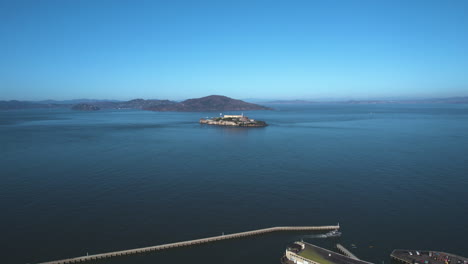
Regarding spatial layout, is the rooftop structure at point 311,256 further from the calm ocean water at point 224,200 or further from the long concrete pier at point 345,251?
the long concrete pier at point 345,251

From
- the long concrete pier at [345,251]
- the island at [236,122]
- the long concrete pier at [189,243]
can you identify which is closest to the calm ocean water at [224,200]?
the long concrete pier at [189,243]

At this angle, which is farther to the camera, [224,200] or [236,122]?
[236,122]

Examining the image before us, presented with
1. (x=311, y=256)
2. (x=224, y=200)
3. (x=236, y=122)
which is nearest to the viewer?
(x=311, y=256)

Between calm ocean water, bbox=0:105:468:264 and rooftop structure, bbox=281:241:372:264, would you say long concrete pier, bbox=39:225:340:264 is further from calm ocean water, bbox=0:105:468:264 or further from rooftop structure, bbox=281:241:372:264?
rooftop structure, bbox=281:241:372:264

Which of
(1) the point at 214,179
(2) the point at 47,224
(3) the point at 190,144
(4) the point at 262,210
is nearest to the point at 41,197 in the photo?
(2) the point at 47,224

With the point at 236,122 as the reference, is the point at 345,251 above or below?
below

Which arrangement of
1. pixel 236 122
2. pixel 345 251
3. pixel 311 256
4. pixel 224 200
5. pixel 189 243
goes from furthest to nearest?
pixel 236 122 < pixel 224 200 < pixel 189 243 < pixel 345 251 < pixel 311 256

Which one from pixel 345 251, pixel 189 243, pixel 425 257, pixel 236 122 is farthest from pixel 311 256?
pixel 236 122

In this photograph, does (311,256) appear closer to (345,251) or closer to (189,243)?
(345,251)

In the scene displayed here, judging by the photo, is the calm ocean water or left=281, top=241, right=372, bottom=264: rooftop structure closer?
left=281, top=241, right=372, bottom=264: rooftop structure

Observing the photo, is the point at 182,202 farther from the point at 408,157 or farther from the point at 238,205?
the point at 408,157

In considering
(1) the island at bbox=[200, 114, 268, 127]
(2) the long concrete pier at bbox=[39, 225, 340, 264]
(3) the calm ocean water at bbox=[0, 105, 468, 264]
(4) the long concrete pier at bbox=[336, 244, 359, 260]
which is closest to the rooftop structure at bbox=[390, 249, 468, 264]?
(3) the calm ocean water at bbox=[0, 105, 468, 264]
